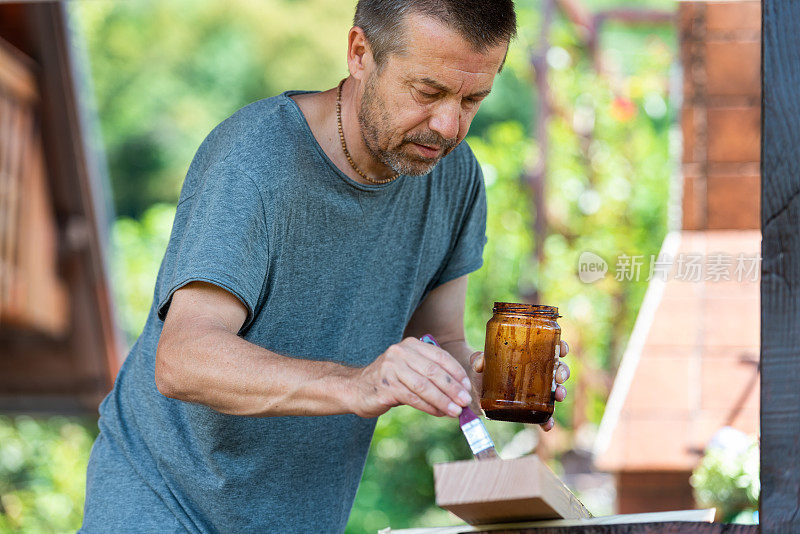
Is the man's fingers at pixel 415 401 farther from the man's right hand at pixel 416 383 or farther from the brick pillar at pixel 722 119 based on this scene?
the brick pillar at pixel 722 119

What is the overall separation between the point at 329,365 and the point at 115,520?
59cm

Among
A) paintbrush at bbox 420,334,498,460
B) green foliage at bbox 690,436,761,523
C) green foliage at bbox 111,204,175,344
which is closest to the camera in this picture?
paintbrush at bbox 420,334,498,460

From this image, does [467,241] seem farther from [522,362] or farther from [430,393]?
[430,393]

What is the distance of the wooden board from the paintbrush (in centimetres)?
8

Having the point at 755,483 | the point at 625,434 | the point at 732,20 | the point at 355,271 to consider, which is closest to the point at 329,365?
the point at 355,271

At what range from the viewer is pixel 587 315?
5.48 meters

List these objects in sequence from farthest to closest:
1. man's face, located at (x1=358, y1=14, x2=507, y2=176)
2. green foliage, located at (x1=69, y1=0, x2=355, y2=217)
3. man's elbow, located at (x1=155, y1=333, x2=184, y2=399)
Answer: green foliage, located at (x1=69, y1=0, x2=355, y2=217), man's face, located at (x1=358, y1=14, x2=507, y2=176), man's elbow, located at (x1=155, y1=333, x2=184, y2=399)

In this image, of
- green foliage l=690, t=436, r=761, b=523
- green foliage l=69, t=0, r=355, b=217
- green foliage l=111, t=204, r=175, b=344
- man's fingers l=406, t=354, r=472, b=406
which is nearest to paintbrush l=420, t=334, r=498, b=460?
man's fingers l=406, t=354, r=472, b=406

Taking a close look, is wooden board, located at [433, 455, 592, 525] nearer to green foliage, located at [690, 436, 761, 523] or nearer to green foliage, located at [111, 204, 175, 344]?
green foliage, located at [690, 436, 761, 523]

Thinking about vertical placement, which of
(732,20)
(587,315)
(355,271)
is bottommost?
(587,315)

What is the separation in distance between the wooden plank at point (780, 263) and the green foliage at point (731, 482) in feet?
7.29

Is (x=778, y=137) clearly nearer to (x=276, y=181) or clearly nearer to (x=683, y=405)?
(x=276, y=181)

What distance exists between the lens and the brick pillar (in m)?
3.84

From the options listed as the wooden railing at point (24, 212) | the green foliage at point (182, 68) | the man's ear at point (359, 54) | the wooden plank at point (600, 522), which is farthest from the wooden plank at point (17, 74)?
the green foliage at point (182, 68)
